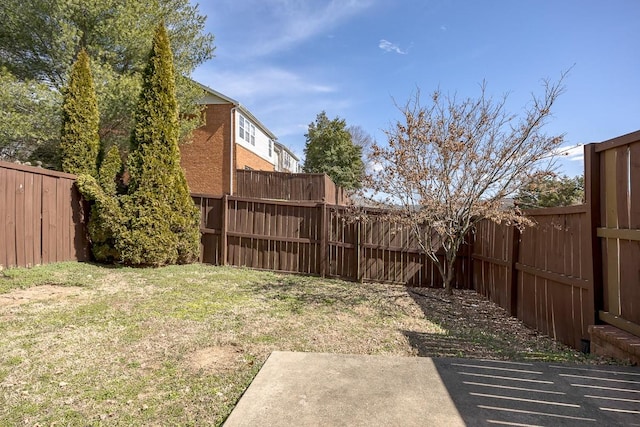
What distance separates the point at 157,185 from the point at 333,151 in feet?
67.6

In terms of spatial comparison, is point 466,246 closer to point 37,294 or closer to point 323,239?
point 323,239

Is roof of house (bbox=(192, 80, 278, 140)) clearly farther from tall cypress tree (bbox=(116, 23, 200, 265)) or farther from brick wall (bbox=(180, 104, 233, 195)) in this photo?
tall cypress tree (bbox=(116, 23, 200, 265))

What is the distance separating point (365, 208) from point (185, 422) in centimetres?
614

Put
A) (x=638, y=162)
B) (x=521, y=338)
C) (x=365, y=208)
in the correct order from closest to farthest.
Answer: (x=638, y=162), (x=521, y=338), (x=365, y=208)

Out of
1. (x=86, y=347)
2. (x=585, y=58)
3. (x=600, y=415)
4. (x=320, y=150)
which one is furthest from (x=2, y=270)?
(x=320, y=150)

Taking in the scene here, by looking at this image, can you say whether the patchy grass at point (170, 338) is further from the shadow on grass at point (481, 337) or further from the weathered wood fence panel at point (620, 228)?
the weathered wood fence panel at point (620, 228)

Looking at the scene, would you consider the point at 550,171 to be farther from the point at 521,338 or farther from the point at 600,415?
the point at 600,415

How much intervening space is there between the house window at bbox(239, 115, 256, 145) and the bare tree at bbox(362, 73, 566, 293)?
12.6 m

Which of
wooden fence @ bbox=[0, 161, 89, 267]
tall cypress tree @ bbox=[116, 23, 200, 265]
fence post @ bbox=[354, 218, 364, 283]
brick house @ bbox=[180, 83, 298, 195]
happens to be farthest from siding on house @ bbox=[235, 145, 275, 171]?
fence post @ bbox=[354, 218, 364, 283]

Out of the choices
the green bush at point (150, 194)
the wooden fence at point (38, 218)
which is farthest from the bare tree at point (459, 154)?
the wooden fence at point (38, 218)

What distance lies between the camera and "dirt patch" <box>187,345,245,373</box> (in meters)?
3.08

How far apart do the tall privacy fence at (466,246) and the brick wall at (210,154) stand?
7.48m

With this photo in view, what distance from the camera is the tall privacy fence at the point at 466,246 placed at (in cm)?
324

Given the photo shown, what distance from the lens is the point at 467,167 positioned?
6.31m
